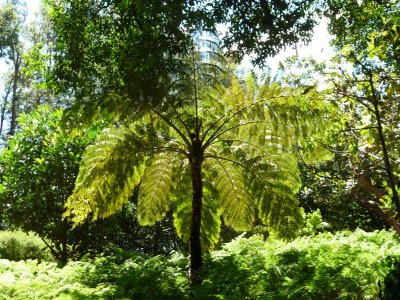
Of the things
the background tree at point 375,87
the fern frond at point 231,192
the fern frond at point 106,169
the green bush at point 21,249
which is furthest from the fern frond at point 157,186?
the green bush at point 21,249

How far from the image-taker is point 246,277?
520 cm

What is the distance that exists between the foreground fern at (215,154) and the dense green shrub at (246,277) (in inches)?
26.0

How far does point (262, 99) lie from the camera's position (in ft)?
21.7

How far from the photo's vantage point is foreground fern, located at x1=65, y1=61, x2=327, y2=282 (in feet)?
21.6

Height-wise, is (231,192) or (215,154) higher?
(215,154)

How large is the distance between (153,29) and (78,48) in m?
1.90

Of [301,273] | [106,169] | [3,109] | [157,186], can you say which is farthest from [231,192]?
[3,109]

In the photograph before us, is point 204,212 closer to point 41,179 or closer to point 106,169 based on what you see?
point 106,169

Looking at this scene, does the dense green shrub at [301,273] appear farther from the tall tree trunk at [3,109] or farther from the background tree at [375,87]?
the tall tree trunk at [3,109]

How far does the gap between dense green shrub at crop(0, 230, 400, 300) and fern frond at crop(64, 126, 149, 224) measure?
3.47 ft

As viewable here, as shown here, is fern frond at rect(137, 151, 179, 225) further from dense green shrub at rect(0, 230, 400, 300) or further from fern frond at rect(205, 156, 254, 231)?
dense green shrub at rect(0, 230, 400, 300)

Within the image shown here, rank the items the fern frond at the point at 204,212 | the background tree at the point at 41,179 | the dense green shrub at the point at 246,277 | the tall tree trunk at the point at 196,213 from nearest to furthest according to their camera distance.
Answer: the dense green shrub at the point at 246,277 < the tall tree trunk at the point at 196,213 < the fern frond at the point at 204,212 < the background tree at the point at 41,179

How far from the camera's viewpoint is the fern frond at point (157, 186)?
7.23m

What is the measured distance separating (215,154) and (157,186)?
1.19m
